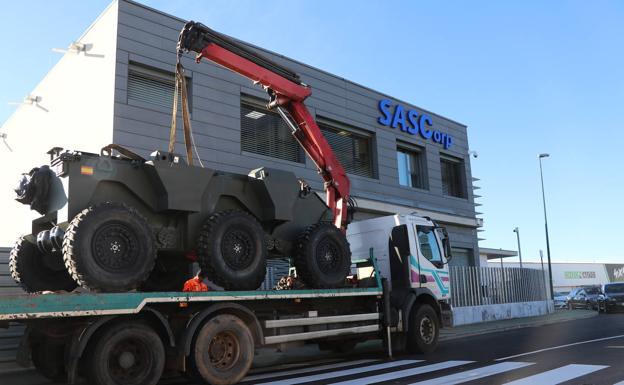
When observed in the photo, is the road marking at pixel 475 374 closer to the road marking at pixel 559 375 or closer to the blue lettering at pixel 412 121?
the road marking at pixel 559 375

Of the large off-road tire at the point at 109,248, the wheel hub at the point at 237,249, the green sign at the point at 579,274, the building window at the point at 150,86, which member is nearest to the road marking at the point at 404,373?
the wheel hub at the point at 237,249

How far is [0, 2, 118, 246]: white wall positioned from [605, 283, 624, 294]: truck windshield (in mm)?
25415

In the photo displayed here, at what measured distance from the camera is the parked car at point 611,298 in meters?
26.3

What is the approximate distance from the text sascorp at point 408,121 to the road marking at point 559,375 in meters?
14.4

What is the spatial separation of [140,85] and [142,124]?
50.1 inches

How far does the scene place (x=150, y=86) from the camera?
48.4ft

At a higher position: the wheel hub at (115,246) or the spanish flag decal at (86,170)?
the spanish flag decal at (86,170)

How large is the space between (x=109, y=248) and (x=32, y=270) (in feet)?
7.45

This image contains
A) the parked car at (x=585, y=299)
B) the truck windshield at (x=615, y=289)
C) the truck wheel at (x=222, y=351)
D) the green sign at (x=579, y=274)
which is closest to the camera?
the truck wheel at (x=222, y=351)

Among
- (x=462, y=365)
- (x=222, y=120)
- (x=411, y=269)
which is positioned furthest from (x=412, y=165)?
A: (x=462, y=365)

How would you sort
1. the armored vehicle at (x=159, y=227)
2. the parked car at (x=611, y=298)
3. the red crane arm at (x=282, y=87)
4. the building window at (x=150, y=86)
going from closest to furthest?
the armored vehicle at (x=159, y=227)
the red crane arm at (x=282, y=87)
the building window at (x=150, y=86)
the parked car at (x=611, y=298)

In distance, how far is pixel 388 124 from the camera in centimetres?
2180

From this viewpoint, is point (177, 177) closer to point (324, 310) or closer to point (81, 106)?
point (324, 310)

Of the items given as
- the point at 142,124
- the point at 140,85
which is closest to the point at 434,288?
the point at 142,124
